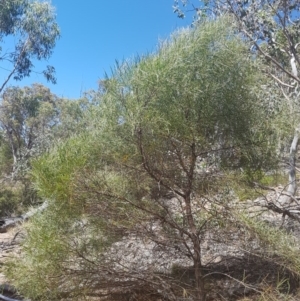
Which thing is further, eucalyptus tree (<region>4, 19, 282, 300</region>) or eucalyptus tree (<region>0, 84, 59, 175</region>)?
eucalyptus tree (<region>0, 84, 59, 175</region>)

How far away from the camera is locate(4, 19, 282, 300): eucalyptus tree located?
3.74 metres

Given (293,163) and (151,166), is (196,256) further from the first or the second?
(293,163)

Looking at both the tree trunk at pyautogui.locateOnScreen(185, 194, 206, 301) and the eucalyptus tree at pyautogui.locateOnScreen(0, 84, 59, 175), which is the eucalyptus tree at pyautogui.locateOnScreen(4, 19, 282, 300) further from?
the eucalyptus tree at pyautogui.locateOnScreen(0, 84, 59, 175)

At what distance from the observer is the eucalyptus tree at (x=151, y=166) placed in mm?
3740

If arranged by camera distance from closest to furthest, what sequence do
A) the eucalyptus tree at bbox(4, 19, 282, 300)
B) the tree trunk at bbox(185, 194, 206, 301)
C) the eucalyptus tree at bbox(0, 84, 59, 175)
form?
1. the eucalyptus tree at bbox(4, 19, 282, 300)
2. the tree trunk at bbox(185, 194, 206, 301)
3. the eucalyptus tree at bbox(0, 84, 59, 175)

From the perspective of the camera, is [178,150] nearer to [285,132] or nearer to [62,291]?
[285,132]

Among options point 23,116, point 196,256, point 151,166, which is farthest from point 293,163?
point 23,116

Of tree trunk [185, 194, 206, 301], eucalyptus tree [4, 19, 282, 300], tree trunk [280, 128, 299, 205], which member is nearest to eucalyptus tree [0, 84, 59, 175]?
tree trunk [280, 128, 299, 205]

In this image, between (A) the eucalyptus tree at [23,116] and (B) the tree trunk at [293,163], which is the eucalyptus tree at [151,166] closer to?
(B) the tree trunk at [293,163]

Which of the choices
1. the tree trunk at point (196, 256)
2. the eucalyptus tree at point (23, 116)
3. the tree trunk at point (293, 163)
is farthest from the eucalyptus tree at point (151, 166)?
the eucalyptus tree at point (23, 116)

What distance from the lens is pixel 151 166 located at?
401cm

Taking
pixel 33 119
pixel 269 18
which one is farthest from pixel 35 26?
pixel 33 119

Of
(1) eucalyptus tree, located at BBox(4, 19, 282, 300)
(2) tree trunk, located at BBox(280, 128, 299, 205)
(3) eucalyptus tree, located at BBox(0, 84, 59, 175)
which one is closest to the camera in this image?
(1) eucalyptus tree, located at BBox(4, 19, 282, 300)

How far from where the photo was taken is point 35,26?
12.1m
